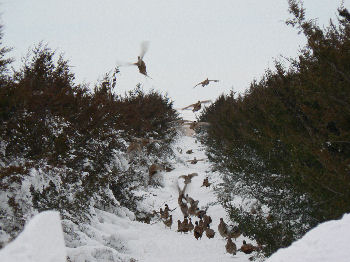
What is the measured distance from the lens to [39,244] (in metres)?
1.07

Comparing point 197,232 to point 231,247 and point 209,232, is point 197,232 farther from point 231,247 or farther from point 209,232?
point 231,247

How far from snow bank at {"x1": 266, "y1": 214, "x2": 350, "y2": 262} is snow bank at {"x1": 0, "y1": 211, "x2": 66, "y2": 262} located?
3.18 feet

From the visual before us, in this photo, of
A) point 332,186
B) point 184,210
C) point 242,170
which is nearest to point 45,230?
point 332,186

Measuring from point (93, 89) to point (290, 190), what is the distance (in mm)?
5434

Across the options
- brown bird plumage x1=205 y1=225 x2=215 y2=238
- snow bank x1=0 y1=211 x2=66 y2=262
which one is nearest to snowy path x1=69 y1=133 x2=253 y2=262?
brown bird plumage x1=205 y1=225 x2=215 y2=238

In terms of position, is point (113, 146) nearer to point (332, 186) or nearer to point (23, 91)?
point (23, 91)

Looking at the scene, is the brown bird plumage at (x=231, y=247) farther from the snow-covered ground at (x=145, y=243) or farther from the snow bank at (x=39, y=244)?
the snow bank at (x=39, y=244)

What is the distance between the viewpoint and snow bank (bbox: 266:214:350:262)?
141 centimetres

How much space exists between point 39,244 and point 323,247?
1.20 metres

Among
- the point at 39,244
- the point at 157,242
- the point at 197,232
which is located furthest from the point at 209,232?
the point at 39,244

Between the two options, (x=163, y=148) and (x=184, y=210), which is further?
(x=163, y=148)

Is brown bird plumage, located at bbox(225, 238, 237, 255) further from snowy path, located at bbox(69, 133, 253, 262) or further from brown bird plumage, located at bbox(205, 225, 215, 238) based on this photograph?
brown bird plumage, located at bbox(205, 225, 215, 238)

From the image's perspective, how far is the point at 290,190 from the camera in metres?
4.18

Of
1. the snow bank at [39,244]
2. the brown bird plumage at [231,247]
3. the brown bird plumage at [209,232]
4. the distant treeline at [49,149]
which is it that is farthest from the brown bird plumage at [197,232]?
the snow bank at [39,244]
